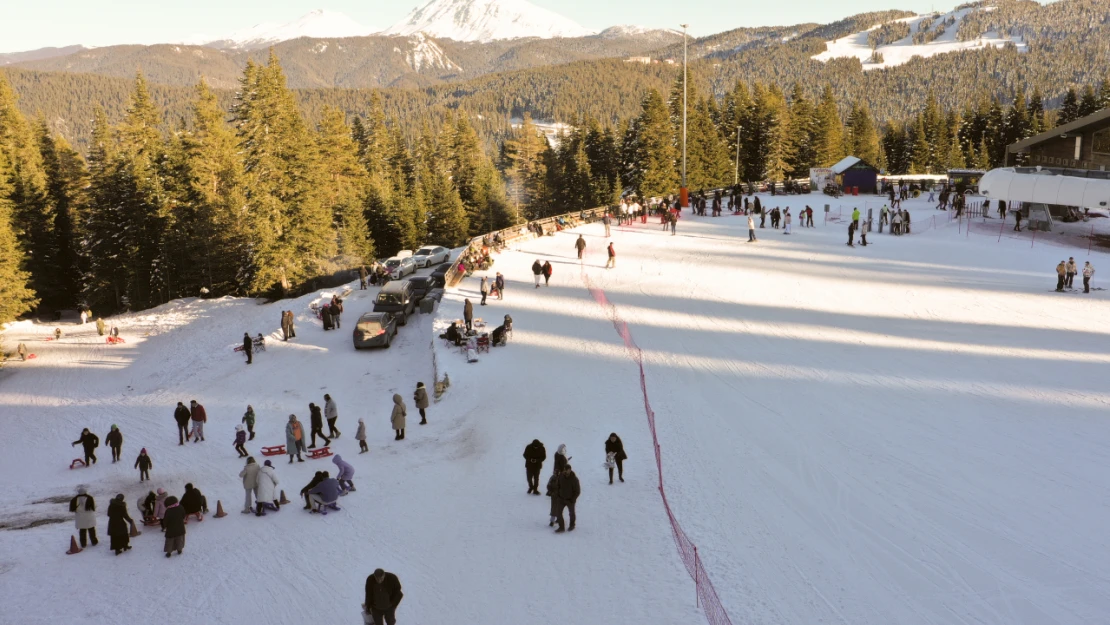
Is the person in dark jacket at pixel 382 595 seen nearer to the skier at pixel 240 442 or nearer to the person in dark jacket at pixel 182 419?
the skier at pixel 240 442

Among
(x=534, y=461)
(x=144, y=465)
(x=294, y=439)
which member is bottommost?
(x=144, y=465)

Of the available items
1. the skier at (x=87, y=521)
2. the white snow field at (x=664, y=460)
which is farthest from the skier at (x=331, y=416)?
the skier at (x=87, y=521)

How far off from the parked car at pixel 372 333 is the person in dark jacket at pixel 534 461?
15539mm

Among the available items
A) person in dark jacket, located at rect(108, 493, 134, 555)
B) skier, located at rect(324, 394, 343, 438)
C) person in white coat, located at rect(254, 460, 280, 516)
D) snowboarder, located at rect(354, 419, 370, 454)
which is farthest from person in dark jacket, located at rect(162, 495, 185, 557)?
skier, located at rect(324, 394, 343, 438)

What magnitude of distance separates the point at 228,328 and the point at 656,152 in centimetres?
4072

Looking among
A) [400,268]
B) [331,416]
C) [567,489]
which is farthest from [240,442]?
[400,268]

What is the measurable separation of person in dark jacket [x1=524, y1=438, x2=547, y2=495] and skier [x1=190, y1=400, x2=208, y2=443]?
11261 mm

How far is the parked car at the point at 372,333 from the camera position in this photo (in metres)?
28.6

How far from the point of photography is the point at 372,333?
94.1 ft

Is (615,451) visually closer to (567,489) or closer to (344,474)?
(567,489)

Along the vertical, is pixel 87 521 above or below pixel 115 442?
above

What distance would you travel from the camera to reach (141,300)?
51812 millimetres

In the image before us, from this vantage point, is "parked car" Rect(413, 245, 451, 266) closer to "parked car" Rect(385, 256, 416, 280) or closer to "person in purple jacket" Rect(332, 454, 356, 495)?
"parked car" Rect(385, 256, 416, 280)

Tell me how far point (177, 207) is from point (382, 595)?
1858 inches
